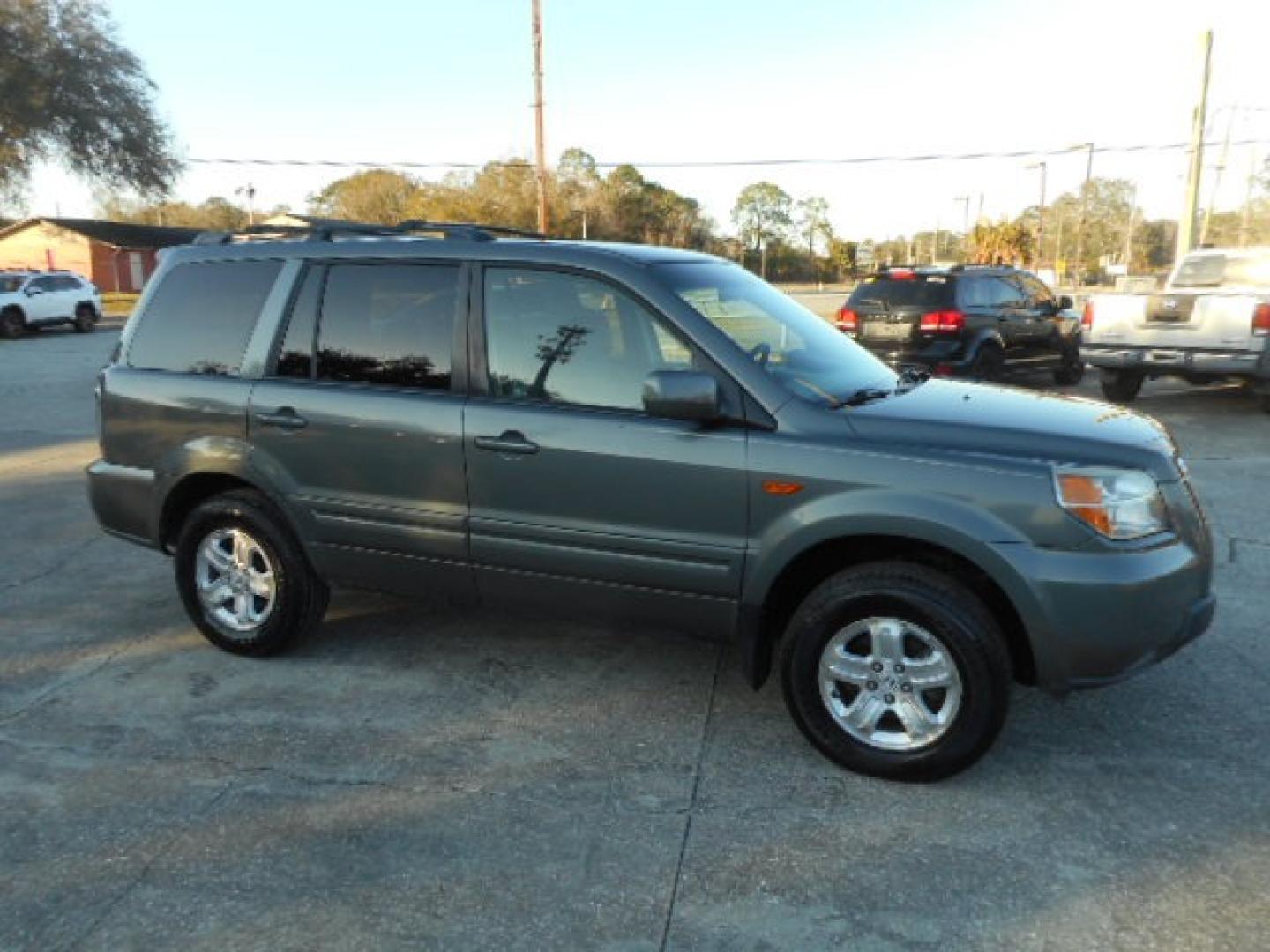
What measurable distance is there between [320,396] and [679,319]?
5.17ft

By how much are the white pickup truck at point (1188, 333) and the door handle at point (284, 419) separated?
977cm

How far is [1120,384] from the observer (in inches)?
464

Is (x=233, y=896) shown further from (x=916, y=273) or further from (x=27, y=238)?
(x=27, y=238)

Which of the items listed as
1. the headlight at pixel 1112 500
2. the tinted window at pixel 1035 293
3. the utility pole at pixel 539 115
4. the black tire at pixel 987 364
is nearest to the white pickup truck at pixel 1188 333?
the black tire at pixel 987 364

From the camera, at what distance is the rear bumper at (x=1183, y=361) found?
10211 mm

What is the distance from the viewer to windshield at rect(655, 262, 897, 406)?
3.61 metres

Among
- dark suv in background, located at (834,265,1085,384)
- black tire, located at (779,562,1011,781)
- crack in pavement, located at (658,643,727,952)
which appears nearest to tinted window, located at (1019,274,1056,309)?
dark suv in background, located at (834,265,1085,384)

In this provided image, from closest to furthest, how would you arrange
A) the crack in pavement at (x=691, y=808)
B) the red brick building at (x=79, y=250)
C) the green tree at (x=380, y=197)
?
the crack in pavement at (x=691, y=808), the red brick building at (x=79, y=250), the green tree at (x=380, y=197)

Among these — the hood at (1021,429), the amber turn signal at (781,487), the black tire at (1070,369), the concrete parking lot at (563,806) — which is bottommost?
the concrete parking lot at (563,806)

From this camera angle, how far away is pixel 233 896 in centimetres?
272

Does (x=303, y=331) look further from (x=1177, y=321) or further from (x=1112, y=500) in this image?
(x=1177, y=321)

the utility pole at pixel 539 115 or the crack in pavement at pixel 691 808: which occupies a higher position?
the utility pole at pixel 539 115

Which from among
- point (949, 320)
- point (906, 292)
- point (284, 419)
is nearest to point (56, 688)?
point (284, 419)

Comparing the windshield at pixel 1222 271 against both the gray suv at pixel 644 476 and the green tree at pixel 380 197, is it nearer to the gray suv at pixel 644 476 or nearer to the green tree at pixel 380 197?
the gray suv at pixel 644 476
